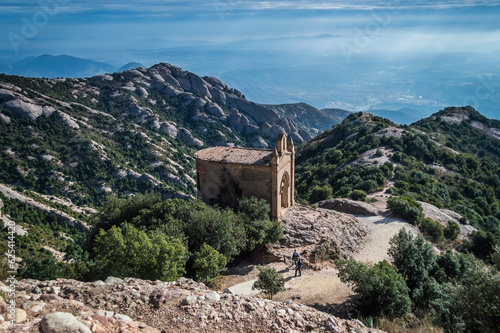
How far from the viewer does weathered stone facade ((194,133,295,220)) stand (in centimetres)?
2892

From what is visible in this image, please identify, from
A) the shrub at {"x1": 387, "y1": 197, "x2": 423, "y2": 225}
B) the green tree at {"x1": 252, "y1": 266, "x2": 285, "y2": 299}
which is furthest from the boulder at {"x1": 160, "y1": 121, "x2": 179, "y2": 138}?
the green tree at {"x1": 252, "y1": 266, "x2": 285, "y2": 299}

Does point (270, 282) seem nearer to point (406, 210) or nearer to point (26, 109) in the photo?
point (406, 210)

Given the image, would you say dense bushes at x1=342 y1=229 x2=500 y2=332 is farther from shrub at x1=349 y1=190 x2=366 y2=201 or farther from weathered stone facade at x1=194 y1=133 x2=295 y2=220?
shrub at x1=349 y1=190 x2=366 y2=201

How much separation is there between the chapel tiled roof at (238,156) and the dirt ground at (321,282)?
8.05 metres

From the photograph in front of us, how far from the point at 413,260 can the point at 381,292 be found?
6777 millimetres

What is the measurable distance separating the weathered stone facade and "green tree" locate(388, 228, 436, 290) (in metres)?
9.88

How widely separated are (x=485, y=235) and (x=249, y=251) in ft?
81.9

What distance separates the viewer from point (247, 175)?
1168 inches

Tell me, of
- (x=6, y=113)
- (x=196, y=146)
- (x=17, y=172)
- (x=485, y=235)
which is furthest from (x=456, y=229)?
(x=6, y=113)

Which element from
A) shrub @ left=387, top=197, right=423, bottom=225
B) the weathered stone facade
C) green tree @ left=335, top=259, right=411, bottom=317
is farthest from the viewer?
shrub @ left=387, top=197, right=423, bottom=225

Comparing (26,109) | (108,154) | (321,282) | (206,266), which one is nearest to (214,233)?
(206,266)

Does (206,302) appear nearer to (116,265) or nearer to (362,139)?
(116,265)

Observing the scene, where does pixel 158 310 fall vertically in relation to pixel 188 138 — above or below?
below

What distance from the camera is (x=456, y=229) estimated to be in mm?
36875
